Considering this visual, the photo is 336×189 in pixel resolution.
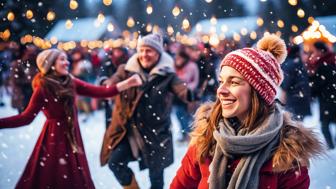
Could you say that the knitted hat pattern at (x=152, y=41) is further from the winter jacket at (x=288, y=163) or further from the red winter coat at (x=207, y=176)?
the winter jacket at (x=288, y=163)

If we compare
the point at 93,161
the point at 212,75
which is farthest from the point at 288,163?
the point at 212,75

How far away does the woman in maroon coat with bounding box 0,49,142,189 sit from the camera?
4.06m

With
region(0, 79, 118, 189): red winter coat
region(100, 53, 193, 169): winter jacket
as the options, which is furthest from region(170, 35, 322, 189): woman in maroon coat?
region(100, 53, 193, 169): winter jacket

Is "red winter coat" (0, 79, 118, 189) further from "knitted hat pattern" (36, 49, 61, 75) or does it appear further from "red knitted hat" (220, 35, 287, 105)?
"red knitted hat" (220, 35, 287, 105)

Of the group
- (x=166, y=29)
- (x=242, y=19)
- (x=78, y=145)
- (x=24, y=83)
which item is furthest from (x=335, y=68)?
(x=242, y=19)

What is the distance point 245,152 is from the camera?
2.19 meters

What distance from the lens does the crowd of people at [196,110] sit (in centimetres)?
220

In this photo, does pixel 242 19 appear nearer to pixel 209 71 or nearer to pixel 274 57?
pixel 209 71

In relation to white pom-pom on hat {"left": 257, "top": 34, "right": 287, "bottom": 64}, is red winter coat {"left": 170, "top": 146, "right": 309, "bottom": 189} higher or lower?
lower

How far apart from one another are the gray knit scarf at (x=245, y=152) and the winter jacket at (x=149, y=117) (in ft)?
8.06

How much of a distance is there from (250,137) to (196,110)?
610mm

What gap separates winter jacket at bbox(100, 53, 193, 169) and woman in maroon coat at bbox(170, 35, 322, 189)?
2263 mm

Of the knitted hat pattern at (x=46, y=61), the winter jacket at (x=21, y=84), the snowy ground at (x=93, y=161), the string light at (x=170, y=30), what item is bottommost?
the snowy ground at (x=93, y=161)

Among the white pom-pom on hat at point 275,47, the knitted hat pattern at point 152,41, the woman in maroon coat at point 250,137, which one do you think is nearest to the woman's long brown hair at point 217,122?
the woman in maroon coat at point 250,137
